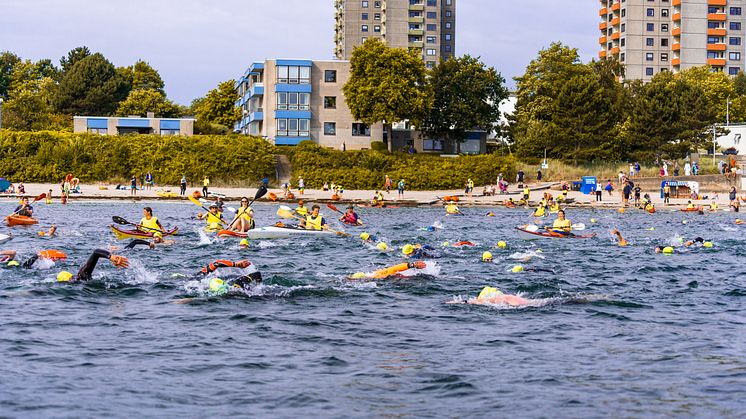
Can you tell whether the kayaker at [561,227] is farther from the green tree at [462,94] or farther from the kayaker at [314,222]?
the green tree at [462,94]

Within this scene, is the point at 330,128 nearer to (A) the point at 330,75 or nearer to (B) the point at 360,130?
(B) the point at 360,130

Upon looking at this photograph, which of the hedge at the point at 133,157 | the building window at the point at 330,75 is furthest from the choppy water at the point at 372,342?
the building window at the point at 330,75

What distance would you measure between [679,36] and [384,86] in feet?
246

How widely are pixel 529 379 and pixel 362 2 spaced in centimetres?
14176

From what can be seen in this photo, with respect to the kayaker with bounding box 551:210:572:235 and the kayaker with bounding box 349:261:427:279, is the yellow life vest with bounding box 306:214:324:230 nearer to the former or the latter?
the kayaker with bounding box 551:210:572:235

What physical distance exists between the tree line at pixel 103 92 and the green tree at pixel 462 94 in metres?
26.7

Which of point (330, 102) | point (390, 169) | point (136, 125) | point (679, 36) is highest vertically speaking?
point (679, 36)

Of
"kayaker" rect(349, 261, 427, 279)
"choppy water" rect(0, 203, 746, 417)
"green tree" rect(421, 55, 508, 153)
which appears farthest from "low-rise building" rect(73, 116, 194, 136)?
"kayaker" rect(349, 261, 427, 279)

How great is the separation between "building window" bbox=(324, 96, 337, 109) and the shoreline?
703 inches

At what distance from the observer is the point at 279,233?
36.4 meters

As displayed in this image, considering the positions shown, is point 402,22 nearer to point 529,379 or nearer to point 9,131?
point 9,131

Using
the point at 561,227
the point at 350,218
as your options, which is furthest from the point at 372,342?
the point at 350,218

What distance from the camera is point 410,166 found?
79.6 meters

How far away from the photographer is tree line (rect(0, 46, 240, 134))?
346 ft
